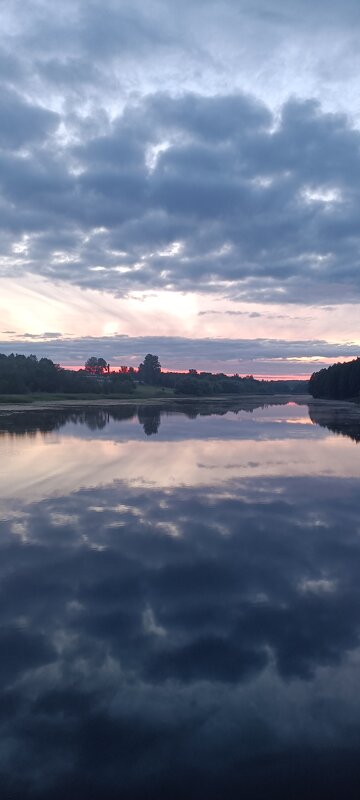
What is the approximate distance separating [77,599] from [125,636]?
1.99 meters

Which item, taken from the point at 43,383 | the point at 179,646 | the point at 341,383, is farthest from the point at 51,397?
the point at 179,646

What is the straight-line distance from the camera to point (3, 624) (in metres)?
9.89

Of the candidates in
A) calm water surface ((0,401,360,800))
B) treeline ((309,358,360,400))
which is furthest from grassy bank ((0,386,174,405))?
calm water surface ((0,401,360,800))

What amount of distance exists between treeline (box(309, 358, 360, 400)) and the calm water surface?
11356cm

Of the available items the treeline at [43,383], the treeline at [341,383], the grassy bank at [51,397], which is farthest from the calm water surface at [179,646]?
the treeline at [341,383]

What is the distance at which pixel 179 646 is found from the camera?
30.1ft

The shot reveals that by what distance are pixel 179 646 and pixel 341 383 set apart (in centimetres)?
13296

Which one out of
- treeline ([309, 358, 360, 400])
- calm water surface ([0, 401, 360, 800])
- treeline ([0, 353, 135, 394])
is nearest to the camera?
calm water surface ([0, 401, 360, 800])

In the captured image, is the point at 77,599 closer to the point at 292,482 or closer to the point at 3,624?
the point at 3,624

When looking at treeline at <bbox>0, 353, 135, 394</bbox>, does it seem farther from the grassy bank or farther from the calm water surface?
the calm water surface

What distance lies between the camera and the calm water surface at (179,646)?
6.53 meters

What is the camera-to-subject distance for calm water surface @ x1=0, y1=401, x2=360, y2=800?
6.53m

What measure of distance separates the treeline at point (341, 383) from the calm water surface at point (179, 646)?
114 meters

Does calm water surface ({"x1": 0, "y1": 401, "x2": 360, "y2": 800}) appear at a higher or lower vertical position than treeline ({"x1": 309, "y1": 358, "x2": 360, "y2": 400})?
lower
